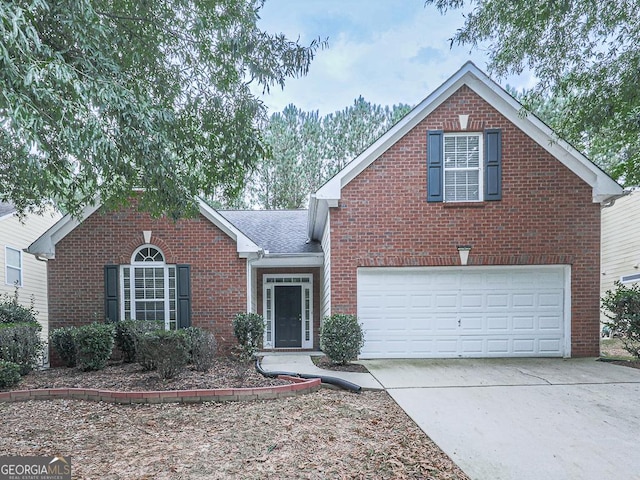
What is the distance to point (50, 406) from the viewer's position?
621 centimetres

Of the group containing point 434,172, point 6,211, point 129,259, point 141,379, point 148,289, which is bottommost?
point 141,379

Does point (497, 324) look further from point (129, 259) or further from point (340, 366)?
point (129, 259)

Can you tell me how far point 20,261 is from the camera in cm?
1539

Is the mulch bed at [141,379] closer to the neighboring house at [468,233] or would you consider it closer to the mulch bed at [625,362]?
the neighboring house at [468,233]

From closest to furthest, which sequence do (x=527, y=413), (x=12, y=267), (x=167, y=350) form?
(x=527, y=413)
(x=167, y=350)
(x=12, y=267)

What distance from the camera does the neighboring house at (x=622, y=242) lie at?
14547 mm

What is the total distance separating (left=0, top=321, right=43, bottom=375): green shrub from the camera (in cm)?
804

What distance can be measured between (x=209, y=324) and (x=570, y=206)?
916 centimetres

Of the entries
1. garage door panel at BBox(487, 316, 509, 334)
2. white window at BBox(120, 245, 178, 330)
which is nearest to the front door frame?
white window at BBox(120, 245, 178, 330)

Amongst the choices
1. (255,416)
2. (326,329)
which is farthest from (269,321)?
(255,416)

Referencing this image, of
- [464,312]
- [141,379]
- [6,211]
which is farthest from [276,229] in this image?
[6,211]

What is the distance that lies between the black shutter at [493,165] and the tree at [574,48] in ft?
3.55

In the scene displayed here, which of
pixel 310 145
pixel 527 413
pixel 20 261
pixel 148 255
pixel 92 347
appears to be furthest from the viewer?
pixel 310 145

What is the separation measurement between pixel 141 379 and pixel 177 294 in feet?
10.3
